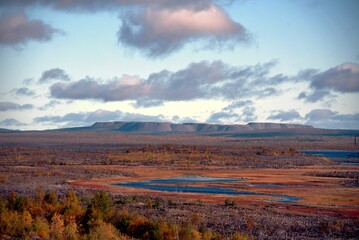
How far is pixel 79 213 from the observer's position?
28.0 metres

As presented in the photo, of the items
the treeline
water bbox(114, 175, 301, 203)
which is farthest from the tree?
water bbox(114, 175, 301, 203)

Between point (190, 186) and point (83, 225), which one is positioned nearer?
point (83, 225)

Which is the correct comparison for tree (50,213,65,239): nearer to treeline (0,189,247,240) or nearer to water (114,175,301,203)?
treeline (0,189,247,240)

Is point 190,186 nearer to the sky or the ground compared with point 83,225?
nearer to the ground

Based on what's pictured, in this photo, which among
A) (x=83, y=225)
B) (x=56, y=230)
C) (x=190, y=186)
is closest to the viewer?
(x=56, y=230)

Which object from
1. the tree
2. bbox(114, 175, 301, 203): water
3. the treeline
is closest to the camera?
the tree

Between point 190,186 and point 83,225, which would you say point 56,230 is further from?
point 190,186

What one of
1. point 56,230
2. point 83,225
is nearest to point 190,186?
point 83,225

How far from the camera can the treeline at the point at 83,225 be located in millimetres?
21906

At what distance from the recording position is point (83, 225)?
26.7 meters

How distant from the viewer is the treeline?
21906mm

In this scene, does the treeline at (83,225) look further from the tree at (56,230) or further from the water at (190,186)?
the water at (190,186)

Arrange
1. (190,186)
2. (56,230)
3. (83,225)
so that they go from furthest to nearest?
(190,186) → (83,225) → (56,230)

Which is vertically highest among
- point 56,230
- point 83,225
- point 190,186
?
point 56,230
